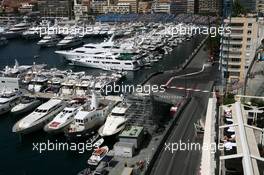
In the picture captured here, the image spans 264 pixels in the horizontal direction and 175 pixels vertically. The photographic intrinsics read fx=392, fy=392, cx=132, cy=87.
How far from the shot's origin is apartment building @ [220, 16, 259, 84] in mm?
20750

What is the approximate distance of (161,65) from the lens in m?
33.4

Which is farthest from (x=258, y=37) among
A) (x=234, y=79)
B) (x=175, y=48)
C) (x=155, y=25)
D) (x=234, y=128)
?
(x=155, y=25)

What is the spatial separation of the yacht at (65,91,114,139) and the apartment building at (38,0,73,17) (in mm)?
52401

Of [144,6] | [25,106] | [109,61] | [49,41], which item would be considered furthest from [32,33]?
[25,106]

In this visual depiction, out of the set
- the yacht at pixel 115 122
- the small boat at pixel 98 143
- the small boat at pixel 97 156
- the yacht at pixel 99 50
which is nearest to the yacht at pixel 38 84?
the yacht at pixel 99 50

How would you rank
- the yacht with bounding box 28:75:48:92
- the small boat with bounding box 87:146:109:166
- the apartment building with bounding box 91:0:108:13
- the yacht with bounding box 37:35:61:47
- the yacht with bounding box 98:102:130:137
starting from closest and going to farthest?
1. the small boat with bounding box 87:146:109:166
2. the yacht with bounding box 98:102:130:137
3. the yacht with bounding box 28:75:48:92
4. the yacht with bounding box 37:35:61:47
5. the apartment building with bounding box 91:0:108:13

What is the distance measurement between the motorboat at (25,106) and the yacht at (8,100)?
0.52 metres

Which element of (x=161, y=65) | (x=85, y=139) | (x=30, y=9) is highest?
(x=30, y=9)

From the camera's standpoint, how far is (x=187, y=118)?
17.5m

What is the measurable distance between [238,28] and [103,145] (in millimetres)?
9715

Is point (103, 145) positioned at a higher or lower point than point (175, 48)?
lower

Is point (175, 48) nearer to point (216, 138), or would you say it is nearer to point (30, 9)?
point (216, 138)

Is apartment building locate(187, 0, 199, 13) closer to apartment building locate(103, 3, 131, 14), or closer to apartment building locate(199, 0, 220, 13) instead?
apartment building locate(199, 0, 220, 13)

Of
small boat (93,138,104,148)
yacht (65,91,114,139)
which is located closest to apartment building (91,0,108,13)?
yacht (65,91,114,139)
